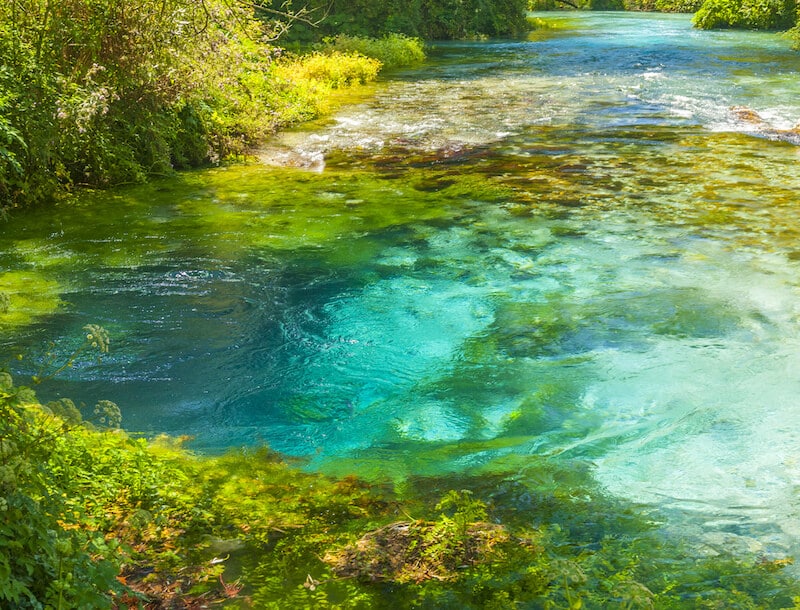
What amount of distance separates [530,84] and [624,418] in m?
15.8

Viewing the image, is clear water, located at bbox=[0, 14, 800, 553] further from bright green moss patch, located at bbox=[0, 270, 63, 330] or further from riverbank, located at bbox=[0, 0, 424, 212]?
riverbank, located at bbox=[0, 0, 424, 212]

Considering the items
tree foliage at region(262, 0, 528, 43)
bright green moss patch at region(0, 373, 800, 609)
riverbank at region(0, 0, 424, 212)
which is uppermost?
tree foliage at region(262, 0, 528, 43)

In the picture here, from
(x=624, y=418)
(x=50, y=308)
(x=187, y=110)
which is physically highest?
(x=187, y=110)

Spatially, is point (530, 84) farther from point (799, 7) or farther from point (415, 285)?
point (799, 7)

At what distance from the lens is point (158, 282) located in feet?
24.9

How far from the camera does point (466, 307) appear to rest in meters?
7.12

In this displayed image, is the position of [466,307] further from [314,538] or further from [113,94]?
[113,94]

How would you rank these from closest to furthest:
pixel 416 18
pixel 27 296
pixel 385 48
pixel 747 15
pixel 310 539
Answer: pixel 310 539 → pixel 27 296 → pixel 385 48 → pixel 416 18 → pixel 747 15

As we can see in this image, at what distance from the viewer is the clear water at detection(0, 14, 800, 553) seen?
16.3 ft

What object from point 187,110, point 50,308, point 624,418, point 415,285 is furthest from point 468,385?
point 187,110

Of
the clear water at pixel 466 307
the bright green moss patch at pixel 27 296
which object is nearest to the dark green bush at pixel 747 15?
the clear water at pixel 466 307

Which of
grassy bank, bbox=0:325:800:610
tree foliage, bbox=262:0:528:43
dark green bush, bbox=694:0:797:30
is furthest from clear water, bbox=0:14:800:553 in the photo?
dark green bush, bbox=694:0:797:30

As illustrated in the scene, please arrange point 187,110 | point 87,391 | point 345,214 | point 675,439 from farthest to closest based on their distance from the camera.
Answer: point 187,110, point 345,214, point 87,391, point 675,439

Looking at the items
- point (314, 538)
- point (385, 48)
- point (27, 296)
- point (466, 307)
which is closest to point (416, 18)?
point (385, 48)
